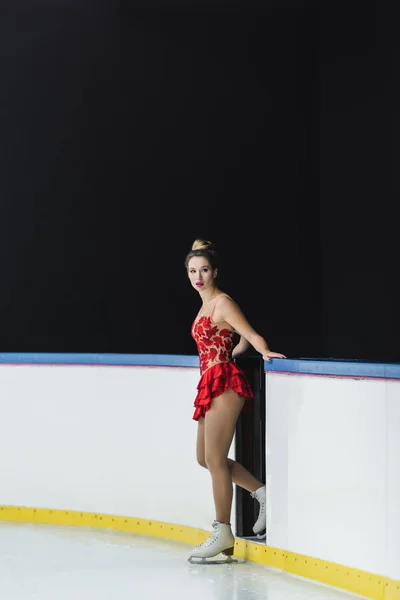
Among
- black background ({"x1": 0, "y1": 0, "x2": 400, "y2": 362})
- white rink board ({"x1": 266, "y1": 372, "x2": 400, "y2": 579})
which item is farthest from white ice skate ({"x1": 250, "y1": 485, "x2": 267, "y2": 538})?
black background ({"x1": 0, "y1": 0, "x2": 400, "y2": 362})

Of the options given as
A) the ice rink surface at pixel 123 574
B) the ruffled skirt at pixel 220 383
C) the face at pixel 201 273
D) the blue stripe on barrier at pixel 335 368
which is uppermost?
the face at pixel 201 273

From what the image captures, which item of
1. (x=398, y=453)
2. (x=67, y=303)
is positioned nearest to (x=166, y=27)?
(x=67, y=303)

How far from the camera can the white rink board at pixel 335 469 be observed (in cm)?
405

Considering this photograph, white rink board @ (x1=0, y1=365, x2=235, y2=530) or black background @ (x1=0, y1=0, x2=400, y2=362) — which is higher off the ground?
black background @ (x1=0, y1=0, x2=400, y2=362)

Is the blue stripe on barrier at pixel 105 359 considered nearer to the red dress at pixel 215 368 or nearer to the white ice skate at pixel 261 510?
the red dress at pixel 215 368

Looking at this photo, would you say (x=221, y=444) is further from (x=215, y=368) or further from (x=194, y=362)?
(x=194, y=362)

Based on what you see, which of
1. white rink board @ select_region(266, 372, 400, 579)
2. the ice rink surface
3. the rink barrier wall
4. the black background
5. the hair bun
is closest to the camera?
white rink board @ select_region(266, 372, 400, 579)

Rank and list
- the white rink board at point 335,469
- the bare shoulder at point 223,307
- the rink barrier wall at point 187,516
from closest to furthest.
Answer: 1. the white rink board at point 335,469
2. the rink barrier wall at point 187,516
3. the bare shoulder at point 223,307

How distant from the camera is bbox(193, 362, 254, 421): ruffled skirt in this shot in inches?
194

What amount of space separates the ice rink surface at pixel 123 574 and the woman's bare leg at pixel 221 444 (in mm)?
290

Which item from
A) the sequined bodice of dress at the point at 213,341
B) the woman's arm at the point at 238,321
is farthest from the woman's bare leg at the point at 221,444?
the woman's arm at the point at 238,321

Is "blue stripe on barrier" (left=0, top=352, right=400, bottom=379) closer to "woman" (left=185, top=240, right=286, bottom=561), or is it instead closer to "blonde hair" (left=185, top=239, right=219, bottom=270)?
"woman" (left=185, top=240, right=286, bottom=561)

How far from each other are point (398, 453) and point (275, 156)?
657cm

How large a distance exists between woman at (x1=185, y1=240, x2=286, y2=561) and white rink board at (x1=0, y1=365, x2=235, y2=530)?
0.42 m
